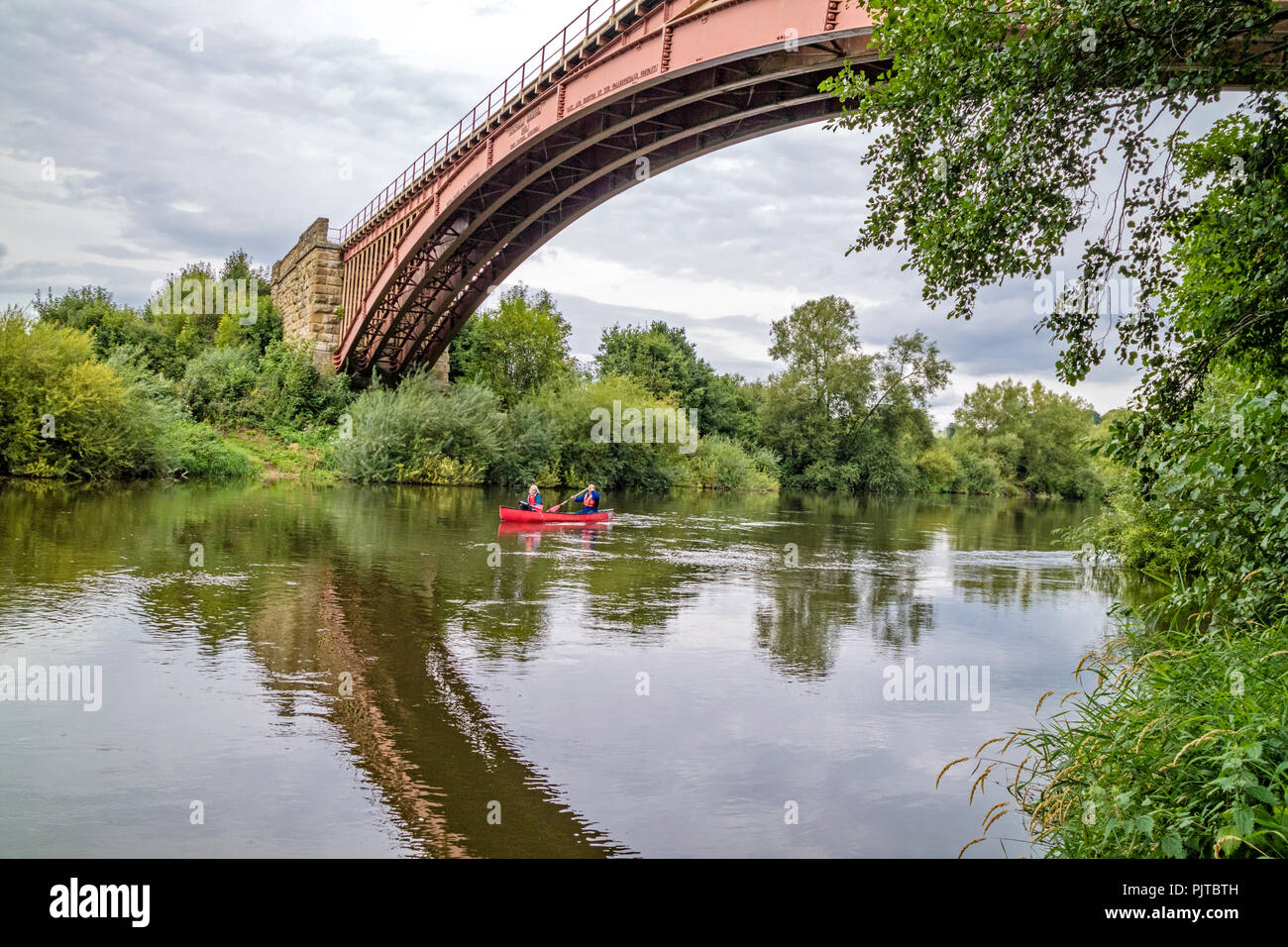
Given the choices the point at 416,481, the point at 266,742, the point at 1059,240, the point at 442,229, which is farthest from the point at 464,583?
the point at 416,481

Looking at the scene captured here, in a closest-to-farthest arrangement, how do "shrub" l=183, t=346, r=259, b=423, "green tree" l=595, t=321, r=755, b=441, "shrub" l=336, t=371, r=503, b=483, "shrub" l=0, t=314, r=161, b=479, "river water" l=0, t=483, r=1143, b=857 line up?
"river water" l=0, t=483, r=1143, b=857
"shrub" l=0, t=314, r=161, b=479
"shrub" l=336, t=371, r=503, b=483
"shrub" l=183, t=346, r=259, b=423
"green tree" l=595, t=321, r=755, b=441

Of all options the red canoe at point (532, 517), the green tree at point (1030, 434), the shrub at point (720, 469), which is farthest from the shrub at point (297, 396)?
the green tree at point (1030, 434)

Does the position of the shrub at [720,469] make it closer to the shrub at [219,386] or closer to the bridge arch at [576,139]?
the bridge arch at [576,139]

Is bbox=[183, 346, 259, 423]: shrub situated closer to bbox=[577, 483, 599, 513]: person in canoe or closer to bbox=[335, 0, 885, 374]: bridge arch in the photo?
bbox=[335, 0, 885, 374]: bridge arch

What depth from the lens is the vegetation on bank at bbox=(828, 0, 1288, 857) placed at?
404cm

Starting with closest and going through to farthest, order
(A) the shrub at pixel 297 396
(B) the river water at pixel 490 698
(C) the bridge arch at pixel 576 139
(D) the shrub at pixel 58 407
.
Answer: (B) the river water at pixel 490 698
(C) the bridge arch at pixel 576 139
(D) the shrub at pixel 58 407
(A) the shrub at pixel 297 396

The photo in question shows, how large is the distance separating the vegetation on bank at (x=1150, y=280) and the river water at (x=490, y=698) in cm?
93

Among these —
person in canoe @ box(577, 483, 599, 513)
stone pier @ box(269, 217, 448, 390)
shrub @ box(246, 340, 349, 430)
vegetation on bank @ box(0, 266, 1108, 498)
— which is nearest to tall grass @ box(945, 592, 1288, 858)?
vegetation on bank @ box(0, 266, 1108, 498)

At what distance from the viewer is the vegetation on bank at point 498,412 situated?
24.5 m

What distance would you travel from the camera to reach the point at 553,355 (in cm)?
4803

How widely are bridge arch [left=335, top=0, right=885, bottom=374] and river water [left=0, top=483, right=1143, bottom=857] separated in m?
9.23

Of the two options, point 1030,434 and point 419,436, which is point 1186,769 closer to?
point 419,436

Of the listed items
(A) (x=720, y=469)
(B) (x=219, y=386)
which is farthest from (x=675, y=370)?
(B) (x=219, y=386)

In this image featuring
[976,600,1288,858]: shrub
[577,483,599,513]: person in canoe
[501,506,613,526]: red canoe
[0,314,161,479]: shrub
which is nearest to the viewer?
[976,600,1288,858]: shrub
